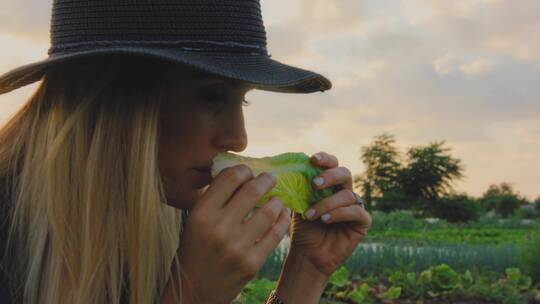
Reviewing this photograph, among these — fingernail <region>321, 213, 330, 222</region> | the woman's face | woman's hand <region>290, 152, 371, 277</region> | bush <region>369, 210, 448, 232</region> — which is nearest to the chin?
the woman's face

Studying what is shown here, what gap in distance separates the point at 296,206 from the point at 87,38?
3.07 feet

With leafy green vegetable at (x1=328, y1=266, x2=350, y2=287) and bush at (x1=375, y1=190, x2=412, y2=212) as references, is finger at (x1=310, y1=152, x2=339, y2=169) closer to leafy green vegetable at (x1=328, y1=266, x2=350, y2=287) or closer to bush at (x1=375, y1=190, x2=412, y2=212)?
leafy green vegetable at (x1=328, y1=266, x2=350, y2=287)

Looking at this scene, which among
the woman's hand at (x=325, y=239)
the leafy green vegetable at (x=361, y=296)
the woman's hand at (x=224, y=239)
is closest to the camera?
Result: the woman's hand at (x=224, y=239)

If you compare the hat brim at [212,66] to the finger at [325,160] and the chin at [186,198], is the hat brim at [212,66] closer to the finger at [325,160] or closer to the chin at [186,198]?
the finger at [325,160]

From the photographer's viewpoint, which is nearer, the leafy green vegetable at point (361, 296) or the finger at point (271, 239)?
the finger at point (271, 239)

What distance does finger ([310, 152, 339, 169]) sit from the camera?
2.59 meters

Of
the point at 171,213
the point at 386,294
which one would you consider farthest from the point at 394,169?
the point at 171,213

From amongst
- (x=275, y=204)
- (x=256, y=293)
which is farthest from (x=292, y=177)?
(x=256, y=293)

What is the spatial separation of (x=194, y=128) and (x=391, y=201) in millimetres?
28488

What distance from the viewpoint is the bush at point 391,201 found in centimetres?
2970

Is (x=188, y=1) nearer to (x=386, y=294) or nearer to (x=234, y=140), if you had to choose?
(x=234, y=140)

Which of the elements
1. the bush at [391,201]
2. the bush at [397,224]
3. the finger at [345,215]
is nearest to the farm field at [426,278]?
the finger at [345,215]

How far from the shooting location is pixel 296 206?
2.46m

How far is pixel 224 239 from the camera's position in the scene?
1996 millimetres
